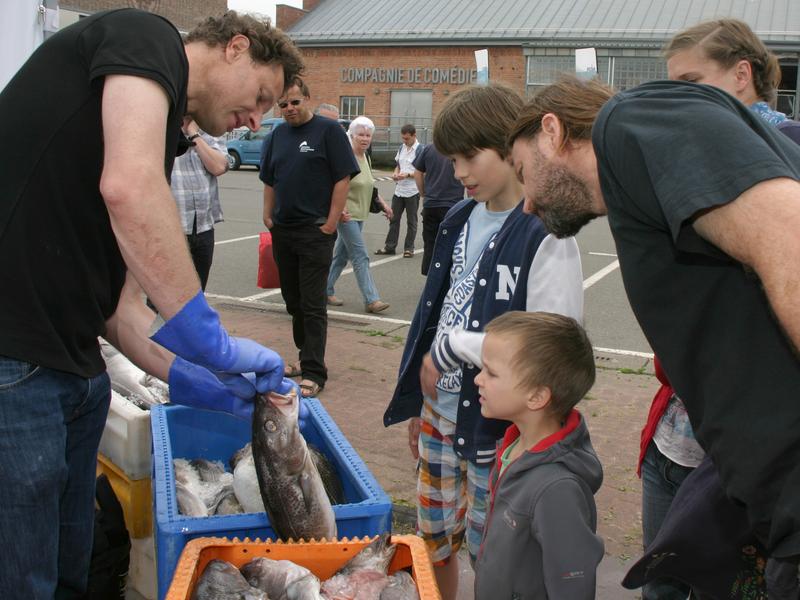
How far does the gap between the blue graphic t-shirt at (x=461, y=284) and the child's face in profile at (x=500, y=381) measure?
33 cm

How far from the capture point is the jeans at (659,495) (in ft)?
8.03

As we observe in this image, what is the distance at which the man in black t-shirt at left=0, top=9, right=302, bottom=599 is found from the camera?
1.80 metres

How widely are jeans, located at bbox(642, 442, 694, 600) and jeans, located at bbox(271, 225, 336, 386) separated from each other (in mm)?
3342

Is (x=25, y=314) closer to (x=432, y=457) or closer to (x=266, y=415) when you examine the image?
(x=266, y=415)

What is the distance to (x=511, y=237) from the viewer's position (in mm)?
2559

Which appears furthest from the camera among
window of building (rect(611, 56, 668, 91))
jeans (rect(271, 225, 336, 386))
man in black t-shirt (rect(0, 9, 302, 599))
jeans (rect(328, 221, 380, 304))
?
window of building (rect(611, 56, 668, 91))

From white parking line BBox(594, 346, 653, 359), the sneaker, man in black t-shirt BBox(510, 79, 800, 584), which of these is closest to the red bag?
the sneaker

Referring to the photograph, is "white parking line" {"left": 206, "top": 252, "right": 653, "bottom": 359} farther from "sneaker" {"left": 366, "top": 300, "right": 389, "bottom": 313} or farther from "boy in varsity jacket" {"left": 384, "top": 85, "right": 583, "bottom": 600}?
"boy in varsity jacket" {"left": 384, "top": 85, "right": 583, "bottom": 600}

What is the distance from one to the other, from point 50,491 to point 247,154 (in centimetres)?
2396

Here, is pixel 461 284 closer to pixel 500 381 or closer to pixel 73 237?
pixel 500 381

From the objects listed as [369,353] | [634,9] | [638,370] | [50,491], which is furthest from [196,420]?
[634,9]

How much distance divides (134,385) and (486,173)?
1818 mm

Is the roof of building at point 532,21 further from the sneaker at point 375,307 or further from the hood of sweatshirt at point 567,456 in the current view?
the hood of sweatshirt at point 567,456

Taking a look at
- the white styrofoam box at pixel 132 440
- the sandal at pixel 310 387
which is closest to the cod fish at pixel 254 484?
the white styrofoam box at pixel 132 440
